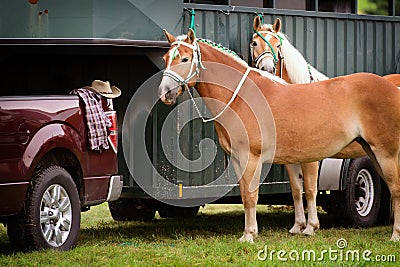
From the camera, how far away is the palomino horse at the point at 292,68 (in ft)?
31.4

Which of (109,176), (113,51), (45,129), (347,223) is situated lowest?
(347,223)

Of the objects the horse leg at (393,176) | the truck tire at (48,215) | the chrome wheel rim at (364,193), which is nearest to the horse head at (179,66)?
the truck tire at (48,215)

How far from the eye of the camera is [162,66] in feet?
29.9

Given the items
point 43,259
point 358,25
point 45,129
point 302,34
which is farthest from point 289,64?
point 43,259

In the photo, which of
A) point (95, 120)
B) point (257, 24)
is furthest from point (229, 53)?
point (95, 120)

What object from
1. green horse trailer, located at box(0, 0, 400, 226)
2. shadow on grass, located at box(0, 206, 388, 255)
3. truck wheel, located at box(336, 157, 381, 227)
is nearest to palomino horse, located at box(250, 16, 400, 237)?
green horse trailer, located at box(0, 0, 400, 226)

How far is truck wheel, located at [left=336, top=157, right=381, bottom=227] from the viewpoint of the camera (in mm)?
10406

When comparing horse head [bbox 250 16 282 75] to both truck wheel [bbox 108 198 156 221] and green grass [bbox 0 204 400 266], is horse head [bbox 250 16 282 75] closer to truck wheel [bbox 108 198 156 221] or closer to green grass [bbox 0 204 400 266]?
green grass [bbox 0 204 400 266]

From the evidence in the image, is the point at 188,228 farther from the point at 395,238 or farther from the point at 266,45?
the point at 395,238

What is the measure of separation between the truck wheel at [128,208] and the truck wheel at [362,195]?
249 centimetres

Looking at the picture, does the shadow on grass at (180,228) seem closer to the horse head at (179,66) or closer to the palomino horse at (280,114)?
the palomino horse at (280,114)

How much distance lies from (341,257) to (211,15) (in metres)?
3.17

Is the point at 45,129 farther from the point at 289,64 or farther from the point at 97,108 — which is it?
the point at 289,64

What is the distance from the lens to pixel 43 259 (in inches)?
289
